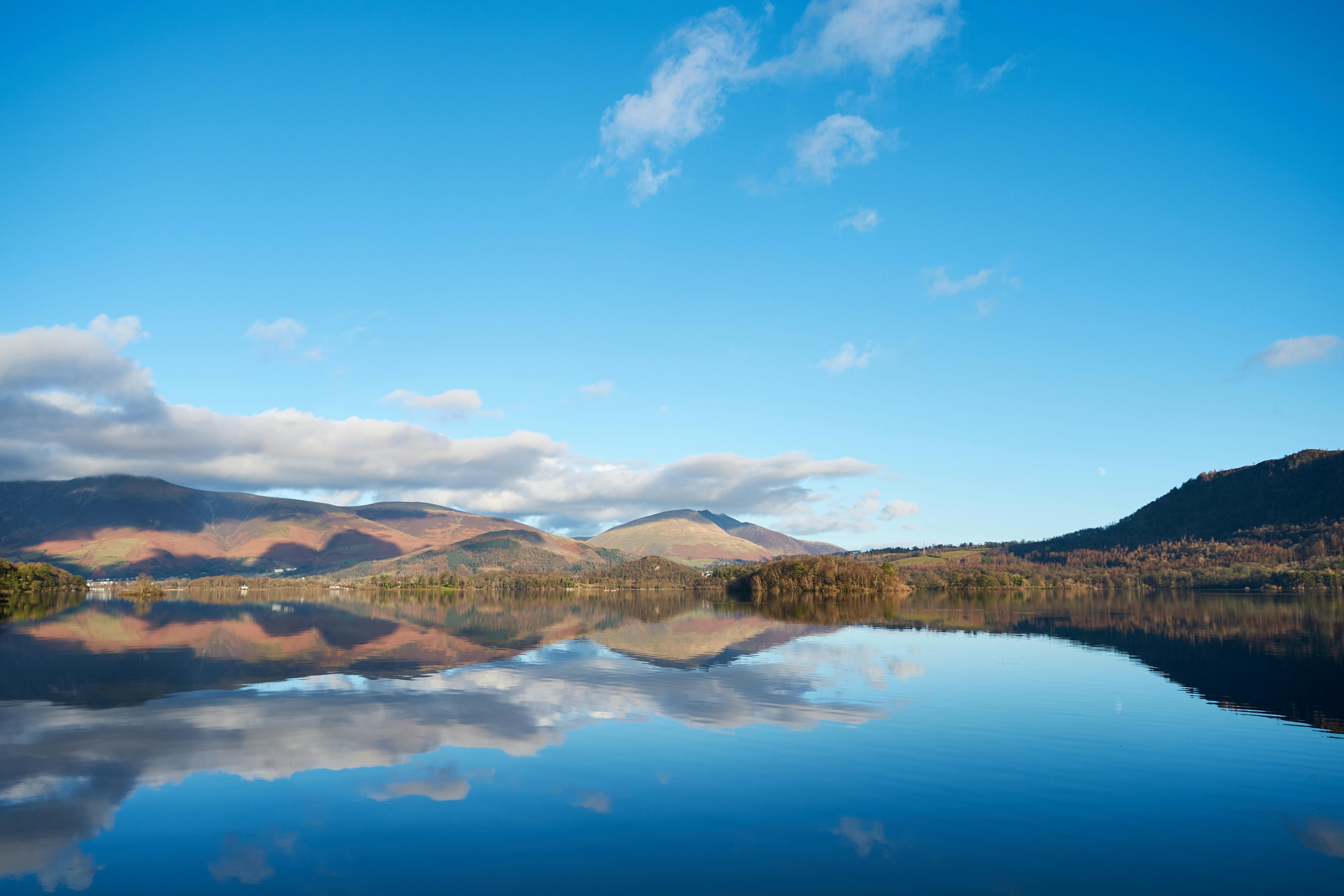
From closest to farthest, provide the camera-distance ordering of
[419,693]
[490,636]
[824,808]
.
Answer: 1. [824,808]
2. [419,693]
3. [490,636]

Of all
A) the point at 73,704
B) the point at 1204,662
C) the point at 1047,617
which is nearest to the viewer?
the point at 73,704

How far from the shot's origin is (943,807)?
17656 mm

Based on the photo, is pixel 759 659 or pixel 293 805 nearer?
pixel 293 805

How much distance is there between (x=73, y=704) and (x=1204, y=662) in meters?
61.0

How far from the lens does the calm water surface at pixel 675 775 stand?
14102mm

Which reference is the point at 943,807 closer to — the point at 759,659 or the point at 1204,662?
the point at 759,659

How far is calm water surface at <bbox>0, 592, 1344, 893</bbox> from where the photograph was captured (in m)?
14.1

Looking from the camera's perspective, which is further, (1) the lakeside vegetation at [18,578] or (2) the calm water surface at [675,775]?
(1) the lakeside vegetation at [18,578]

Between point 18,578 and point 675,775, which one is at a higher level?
point 18,578

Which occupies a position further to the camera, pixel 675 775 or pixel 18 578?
pixel 18 578

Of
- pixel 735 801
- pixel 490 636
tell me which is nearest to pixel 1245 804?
pixel 735 801

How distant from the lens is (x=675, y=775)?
66.4 feet

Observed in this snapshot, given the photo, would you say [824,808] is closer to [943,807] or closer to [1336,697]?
[943,807]

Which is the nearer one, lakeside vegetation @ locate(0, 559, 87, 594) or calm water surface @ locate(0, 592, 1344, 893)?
calm water surface @ locate(0, 592, 1344, 893)
